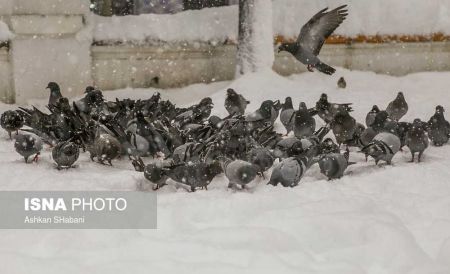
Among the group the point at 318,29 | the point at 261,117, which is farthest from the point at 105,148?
the point at 318,29

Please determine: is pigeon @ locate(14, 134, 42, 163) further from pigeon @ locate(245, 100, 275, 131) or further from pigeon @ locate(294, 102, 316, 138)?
pigeon @ locate(294, 102, 316, 138)

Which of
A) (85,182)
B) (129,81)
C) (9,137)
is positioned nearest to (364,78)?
(129,81)

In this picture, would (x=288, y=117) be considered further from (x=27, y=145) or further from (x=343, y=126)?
(x=27, y=145)

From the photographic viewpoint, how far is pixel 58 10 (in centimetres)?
976

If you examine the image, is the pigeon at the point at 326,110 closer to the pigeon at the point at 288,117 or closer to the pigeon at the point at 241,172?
the pigeon at the point at 288,117

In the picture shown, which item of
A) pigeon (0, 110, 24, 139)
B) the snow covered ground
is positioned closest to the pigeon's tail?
the snow covered ground

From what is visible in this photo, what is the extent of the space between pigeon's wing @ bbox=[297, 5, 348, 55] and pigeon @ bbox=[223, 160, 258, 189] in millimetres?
2752

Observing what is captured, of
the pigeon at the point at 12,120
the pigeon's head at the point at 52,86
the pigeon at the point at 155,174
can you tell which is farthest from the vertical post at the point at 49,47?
the pigeon at the point at 155,174

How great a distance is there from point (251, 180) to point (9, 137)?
3.75 m

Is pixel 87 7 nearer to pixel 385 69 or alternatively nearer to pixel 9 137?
pixel 9 137

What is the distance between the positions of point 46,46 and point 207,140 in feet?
16.8

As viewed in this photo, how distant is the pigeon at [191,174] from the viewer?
194 inches

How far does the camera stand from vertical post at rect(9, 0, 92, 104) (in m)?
9.59

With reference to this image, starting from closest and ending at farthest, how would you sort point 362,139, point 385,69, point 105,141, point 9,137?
point 105,141, point 362,139, point 9,137, point 385,69
